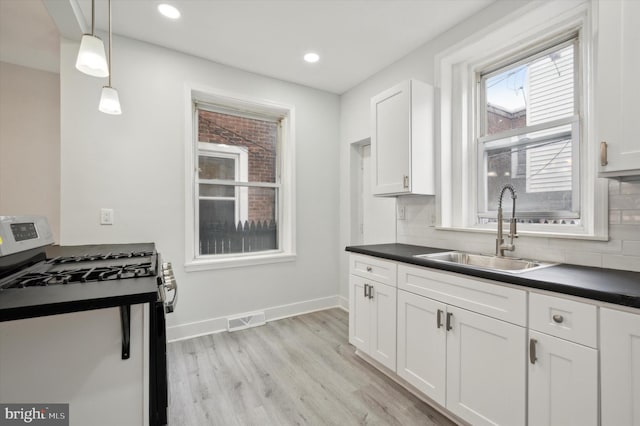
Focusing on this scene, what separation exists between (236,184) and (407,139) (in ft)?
6.08

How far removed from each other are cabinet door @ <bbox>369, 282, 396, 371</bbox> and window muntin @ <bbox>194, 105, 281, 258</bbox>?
1624 millimetres

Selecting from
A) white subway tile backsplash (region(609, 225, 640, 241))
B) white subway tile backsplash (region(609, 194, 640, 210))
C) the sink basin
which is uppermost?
white subway tile backsplash (region(609, 194, 640, 210))

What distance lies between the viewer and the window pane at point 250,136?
10.1 ft

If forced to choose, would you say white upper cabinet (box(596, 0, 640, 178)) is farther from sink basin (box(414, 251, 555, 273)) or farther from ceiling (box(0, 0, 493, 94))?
ceiling (box(0, 0, 493, 94))

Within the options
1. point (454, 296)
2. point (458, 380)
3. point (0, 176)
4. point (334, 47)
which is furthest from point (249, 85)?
point (458, 380)

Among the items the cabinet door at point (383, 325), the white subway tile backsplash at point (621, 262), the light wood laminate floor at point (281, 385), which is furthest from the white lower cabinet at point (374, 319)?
the white subway tile backsplash at point (621, 262)

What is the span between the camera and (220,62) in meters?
2.93

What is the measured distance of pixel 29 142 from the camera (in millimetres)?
2926

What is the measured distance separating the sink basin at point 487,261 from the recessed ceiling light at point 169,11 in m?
2.56

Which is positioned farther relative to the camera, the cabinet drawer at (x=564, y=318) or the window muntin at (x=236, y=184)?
the window muntin at (x=236, y=184)

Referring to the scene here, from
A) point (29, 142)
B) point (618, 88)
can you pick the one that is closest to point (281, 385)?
point (618, 88)

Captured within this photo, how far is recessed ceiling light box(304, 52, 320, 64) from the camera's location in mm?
2799

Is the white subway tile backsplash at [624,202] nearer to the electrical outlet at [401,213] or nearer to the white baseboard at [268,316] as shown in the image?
the electrical outlet at [401,213]

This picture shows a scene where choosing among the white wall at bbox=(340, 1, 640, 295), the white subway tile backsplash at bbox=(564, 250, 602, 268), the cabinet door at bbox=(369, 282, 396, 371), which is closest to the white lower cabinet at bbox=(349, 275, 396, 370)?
the cabinet door at bbox=(369, 282, 396, 371)
